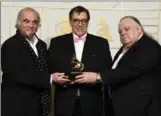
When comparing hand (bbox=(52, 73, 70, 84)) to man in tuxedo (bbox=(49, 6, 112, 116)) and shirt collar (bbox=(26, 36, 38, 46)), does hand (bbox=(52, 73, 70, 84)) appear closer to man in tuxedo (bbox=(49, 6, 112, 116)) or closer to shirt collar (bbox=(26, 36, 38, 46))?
man in tuxedo (bbox=(49, 6, 112, 116))

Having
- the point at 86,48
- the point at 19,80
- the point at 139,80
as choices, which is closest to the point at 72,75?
the point at 86,48

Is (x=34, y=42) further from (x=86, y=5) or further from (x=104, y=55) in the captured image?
(x=86, y=5)

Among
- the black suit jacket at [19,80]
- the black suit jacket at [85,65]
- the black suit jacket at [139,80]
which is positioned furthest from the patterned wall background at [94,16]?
the black suit jacket at [139,80]

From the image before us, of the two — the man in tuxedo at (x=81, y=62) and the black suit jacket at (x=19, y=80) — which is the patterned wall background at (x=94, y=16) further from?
the black suit jacket at (x=19, y=80)

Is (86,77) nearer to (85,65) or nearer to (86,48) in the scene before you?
(85,65)

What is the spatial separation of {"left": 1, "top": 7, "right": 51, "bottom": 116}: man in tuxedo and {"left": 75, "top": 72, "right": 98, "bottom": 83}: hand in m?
0.27

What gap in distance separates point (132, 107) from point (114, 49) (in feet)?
3.40

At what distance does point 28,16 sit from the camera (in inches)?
105

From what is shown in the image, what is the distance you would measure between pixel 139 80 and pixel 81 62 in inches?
19.1

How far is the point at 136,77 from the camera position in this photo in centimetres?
250

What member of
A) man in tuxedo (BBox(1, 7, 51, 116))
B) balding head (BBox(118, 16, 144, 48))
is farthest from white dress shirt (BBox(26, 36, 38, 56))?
balding head (BBox(118, 16, 144, 48))

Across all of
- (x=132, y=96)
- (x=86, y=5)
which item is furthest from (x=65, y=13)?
(x=132, y=96)

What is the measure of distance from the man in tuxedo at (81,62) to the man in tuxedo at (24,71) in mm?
128

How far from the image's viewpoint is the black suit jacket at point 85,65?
2.71 meters
